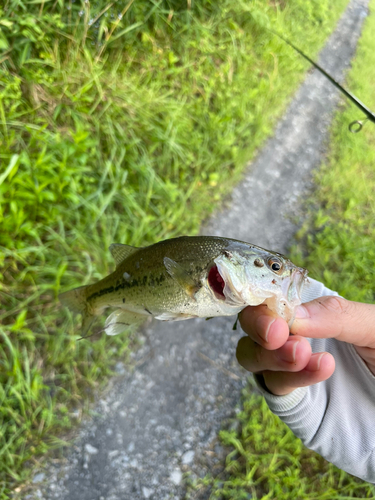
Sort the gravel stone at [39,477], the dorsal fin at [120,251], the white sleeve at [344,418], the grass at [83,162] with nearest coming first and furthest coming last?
the dorsal fin at [120,251] → the white sleeve at [344,418] → the gravel stone at [39,477] → the grass at [83,162]

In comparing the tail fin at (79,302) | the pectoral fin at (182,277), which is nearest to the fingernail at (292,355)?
the pectoral fin at (182,277)

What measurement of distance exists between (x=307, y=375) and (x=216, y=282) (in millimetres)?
638

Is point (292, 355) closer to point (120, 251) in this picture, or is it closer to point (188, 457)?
point (120, 251)

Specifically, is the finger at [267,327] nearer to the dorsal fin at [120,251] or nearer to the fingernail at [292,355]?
the fingernail at [292,355]

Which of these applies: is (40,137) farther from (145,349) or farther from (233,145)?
(233,145)

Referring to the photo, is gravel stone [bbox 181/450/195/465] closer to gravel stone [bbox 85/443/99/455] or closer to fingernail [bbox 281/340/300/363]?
gravel stone [bbox 85/443/99/455]

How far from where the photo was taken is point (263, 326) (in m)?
1.36

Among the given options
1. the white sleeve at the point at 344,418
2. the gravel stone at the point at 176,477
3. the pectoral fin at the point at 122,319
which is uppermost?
the white sleeve at the point at 344,418

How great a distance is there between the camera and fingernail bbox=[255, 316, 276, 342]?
134 centimetres

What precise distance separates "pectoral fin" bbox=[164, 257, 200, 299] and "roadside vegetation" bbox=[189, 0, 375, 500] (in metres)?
1.99

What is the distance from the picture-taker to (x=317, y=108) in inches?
219

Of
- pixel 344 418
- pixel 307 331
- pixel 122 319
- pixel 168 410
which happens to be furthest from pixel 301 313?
pixel 168 410

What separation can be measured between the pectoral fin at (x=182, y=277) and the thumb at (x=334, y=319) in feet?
1.58

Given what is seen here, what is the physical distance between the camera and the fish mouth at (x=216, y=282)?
1.42 metres
